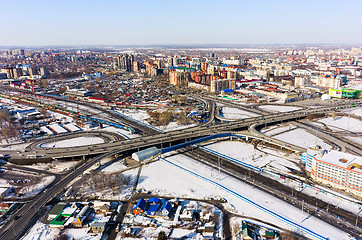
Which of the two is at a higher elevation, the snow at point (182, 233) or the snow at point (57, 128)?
the snow at point (57, 128)

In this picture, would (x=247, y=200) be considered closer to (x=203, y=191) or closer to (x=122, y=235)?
(x=203, y=191)

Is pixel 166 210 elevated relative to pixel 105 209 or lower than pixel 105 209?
elevated

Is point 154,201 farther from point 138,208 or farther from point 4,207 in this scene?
point 4,207

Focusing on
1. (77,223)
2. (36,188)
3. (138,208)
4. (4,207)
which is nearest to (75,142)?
(36,188)

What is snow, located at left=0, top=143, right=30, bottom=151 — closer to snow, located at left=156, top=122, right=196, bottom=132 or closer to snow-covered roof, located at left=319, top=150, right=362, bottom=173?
snow, located at left=156, top=122, right=196, bottom=132

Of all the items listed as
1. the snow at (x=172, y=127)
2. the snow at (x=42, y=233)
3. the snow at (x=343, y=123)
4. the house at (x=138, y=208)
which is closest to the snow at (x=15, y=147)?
the snow at (x=42, y=233)

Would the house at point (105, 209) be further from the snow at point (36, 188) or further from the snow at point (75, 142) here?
the snow at point (75, 142)
